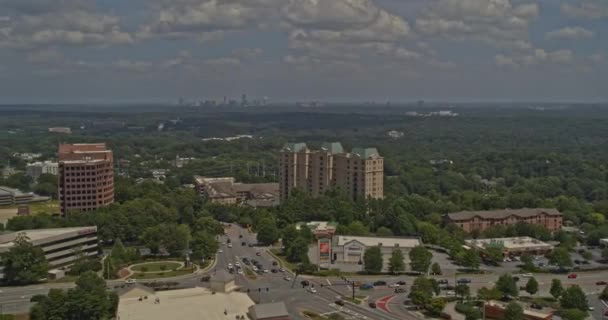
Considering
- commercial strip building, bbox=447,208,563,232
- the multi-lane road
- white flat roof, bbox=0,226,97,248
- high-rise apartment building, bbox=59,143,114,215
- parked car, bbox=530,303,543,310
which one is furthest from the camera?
high-rise apartment building, bbox=59,143,114,215

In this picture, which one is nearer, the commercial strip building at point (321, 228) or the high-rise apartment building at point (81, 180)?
the commercial strip building at point (321, 228)

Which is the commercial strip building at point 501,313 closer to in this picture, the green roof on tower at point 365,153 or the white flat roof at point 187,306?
the white flat roof at point 187,306

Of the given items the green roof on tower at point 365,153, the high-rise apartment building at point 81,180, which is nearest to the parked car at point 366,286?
the green roof on tower at point 365,153

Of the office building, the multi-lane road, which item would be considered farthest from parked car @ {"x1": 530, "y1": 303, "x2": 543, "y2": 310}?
the office building

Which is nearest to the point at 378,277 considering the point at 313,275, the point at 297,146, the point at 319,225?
the point at 313,275

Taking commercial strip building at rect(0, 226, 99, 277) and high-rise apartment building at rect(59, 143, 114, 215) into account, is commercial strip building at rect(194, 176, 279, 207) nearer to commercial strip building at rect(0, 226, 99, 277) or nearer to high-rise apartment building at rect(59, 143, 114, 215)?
high-rise apartment building at rect(59, 143, 114, 215)

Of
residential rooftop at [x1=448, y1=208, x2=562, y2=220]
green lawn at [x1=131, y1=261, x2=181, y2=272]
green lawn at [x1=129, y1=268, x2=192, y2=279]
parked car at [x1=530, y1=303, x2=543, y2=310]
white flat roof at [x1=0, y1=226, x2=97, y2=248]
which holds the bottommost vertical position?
green lawn at [x1=131, y1=261, x2=181, y2=272]
